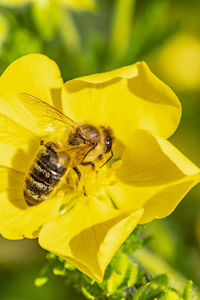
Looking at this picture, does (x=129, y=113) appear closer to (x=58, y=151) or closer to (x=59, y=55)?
(x=58, y=151)

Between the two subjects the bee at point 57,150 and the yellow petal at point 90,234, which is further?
the bee at point 57,150

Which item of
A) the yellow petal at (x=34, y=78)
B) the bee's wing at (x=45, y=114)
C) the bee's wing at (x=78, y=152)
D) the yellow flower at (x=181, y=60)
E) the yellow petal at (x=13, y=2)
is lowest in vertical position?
the yellow flower at (x=181, y=60)

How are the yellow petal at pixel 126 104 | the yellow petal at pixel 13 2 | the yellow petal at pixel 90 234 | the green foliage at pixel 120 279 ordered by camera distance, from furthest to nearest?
the yellow petal at pixel 13 2 → the yellow petal at pixel 126 104 → the green foliage at pixel 120 279 → the yellow petal at pixel 90 234

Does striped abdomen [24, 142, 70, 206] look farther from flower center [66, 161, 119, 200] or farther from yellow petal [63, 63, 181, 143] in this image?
yellow petal [63, 63, 181, 143]

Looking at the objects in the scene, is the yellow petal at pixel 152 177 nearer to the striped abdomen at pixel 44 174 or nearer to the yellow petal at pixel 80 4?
the striped abdomen at pixel 44 174

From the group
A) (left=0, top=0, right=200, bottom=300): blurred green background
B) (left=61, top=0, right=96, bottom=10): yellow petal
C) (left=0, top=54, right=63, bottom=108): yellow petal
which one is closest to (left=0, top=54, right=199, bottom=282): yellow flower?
(left=0, top=54, right=63, bottom=108): yellow petal

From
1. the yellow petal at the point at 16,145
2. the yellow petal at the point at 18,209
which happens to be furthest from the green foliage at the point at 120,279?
the yellow petal at the point at 16,145

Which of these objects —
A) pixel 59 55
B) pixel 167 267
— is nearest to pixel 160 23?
pixel 59 55
